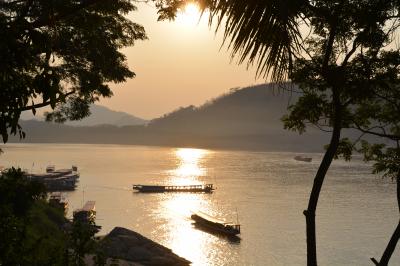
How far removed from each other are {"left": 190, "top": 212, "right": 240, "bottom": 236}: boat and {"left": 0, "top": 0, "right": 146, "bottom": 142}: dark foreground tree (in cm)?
4617

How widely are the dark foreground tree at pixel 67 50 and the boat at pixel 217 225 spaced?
151 feet

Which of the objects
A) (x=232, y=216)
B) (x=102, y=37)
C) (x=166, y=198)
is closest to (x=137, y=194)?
(x=166, y=198)

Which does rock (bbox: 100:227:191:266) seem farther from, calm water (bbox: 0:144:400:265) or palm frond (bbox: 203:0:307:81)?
palm frond (bbox: 203:0:307:81)

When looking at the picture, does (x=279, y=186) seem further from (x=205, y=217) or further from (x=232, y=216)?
(x=205, y=217)

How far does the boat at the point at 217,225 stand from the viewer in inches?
2406

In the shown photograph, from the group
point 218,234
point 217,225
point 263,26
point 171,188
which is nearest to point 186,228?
point 217,225

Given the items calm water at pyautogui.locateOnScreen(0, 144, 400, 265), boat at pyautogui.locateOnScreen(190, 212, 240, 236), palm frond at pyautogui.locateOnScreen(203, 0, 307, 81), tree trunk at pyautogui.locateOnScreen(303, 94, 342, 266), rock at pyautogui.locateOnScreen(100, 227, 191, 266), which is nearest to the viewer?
palm frond at pyautogui.locateOnScreen(203, 0, 307, 81)

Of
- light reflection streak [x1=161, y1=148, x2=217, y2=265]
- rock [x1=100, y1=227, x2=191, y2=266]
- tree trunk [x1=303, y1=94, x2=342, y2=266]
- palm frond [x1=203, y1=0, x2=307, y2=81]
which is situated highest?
palm frond [x1=203, y1=0, x2=307, y2=81]

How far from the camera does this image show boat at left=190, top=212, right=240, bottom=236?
61.1m

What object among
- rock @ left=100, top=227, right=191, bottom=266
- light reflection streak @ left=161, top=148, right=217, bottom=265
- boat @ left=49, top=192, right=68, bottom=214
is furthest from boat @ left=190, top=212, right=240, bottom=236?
boat @ left=49, top=192, right=68, bottom=214

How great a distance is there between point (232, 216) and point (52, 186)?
4990 centimetres

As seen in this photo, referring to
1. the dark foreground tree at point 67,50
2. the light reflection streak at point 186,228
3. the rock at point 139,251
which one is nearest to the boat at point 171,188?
the light reflection streak at point 186,228

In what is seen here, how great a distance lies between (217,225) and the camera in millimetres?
64812

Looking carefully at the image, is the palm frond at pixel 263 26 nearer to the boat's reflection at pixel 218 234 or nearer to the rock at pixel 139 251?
the rock at pixel 139 251
